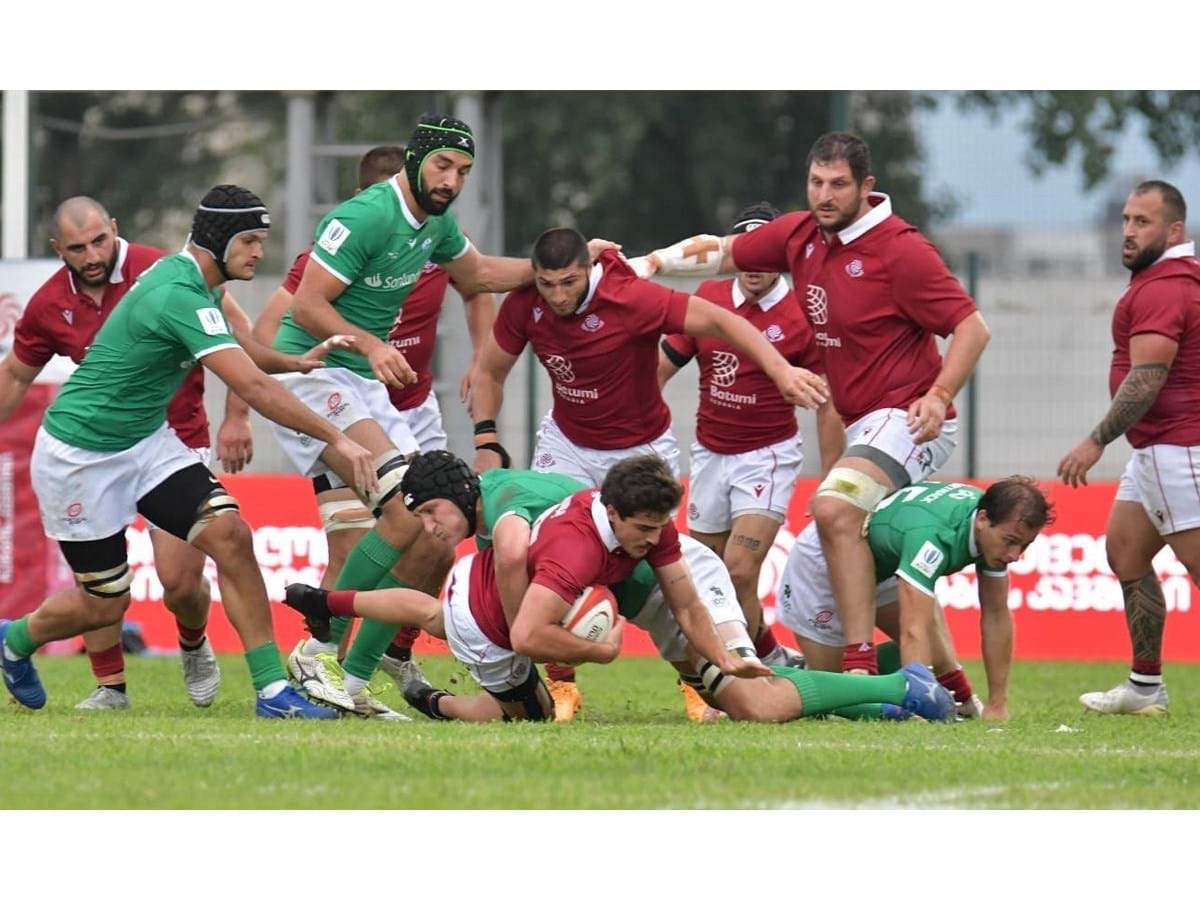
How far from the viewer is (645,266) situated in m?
10.6

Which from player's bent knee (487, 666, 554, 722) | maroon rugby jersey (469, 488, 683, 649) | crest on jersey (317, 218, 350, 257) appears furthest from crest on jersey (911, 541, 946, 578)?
crest on jersey (317, 218, 350, 257)

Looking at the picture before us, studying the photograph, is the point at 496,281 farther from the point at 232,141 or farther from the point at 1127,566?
the point at 232,141

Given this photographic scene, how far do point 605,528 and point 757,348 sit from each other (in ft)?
5.01

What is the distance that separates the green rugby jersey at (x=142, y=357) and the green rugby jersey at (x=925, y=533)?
320 cm

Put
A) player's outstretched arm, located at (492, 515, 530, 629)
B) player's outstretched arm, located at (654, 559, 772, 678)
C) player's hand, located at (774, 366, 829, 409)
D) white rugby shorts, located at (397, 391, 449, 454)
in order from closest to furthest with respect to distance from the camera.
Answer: player's outstretched arm, located at (492, 515, 530, 629), player's outstretched arm, located at (654, 559, 772, 678), player's hand, located at (774, 366, 829, 409), white rugby shorts, located at (397, 391, 449, 454)

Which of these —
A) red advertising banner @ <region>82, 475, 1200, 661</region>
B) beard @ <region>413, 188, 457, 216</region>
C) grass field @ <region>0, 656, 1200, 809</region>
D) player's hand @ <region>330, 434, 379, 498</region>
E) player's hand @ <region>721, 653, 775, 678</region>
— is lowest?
red advertising banner @ <region>82, 475, 1200, 661</region>

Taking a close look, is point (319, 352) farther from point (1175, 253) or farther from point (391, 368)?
point (1175, 253)

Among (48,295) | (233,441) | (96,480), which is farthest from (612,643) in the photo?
(48,295)

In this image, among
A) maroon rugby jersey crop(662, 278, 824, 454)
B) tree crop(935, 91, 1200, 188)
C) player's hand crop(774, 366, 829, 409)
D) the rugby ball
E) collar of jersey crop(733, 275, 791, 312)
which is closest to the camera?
the rugby ball

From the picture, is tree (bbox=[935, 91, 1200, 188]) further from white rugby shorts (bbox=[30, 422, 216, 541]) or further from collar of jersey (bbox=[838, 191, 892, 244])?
white rugby shorts (bbox=[30, 422, 216, 541])

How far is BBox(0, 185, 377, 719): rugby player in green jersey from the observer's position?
907 centimetres

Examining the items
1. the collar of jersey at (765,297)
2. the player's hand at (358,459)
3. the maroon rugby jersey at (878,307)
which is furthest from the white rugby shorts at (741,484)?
the player's hand at (358,459)

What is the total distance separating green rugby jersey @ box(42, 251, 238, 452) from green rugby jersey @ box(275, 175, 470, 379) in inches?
25.1

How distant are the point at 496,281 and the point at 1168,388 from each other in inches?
139
